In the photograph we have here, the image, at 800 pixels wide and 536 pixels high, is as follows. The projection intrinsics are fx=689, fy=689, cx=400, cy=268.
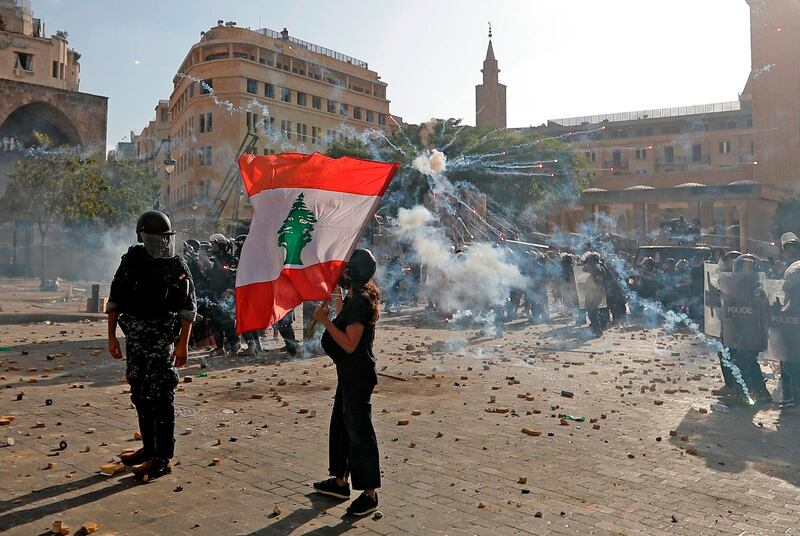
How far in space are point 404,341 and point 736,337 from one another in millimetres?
8007

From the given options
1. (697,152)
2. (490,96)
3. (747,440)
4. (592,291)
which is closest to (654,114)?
(697,152)

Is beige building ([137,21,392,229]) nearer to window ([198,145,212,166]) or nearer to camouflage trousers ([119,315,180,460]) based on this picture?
window ([198,145,212,166])

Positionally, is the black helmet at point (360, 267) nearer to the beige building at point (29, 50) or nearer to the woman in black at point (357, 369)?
the woman in black at point (357, 369)

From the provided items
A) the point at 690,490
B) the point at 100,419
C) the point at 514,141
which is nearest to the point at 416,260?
the point at 100,419

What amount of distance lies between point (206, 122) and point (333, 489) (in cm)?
6214

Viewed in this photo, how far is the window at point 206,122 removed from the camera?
62844 millimetres

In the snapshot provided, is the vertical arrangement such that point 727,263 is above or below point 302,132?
below

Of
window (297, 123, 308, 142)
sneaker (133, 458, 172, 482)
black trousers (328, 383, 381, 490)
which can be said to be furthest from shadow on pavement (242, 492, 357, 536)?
window (297, 123, 308, 142)

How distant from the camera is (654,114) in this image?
258 ft

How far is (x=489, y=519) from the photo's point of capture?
16.3 feet

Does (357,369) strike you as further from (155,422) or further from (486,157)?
(486,157)

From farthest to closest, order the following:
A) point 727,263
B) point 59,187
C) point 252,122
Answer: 1. point 252,122
2. point 59,187
3. point 727,263

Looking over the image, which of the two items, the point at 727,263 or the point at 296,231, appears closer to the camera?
the point at 296,231

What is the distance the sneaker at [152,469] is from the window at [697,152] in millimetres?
80088
